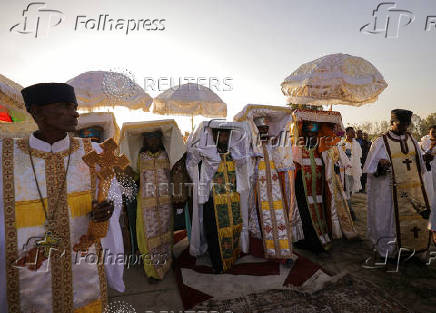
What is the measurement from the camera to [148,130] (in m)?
4.35

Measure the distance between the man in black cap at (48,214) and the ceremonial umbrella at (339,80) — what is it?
515cm

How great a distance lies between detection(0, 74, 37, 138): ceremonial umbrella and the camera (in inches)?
117

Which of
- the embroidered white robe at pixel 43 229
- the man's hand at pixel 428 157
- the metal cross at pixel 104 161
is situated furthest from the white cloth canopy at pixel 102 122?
the man's hand at pixel 428 157

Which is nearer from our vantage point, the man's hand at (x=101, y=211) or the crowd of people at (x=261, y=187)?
the man's hand at (x=101, y=211)

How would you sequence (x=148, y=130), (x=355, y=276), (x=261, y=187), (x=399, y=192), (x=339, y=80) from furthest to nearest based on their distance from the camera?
(x=339, y=80) → (x=261, y=187) → (x=399, y=192) → (x=148, y=130) → (x=355, y=276)

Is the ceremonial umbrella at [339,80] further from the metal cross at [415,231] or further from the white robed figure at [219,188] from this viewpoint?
the metal cross at [415,231]

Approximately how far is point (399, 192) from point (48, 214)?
5389 millimetres

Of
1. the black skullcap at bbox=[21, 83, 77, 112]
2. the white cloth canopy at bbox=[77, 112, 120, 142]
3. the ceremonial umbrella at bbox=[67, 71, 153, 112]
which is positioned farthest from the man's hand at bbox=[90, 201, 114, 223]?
the ceremonial umbrella at bbox=[67, 71, 153, 112]

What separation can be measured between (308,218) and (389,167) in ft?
5.84

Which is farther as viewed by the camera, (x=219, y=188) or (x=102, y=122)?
(x=102, y=122)

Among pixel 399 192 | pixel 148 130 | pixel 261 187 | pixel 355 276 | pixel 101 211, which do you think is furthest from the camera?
pixel 261 187

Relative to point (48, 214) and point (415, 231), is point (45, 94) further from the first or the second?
point (415, 231)

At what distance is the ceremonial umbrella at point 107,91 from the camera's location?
252 inches

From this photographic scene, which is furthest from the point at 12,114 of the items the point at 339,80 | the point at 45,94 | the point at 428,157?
the point at 428,157
